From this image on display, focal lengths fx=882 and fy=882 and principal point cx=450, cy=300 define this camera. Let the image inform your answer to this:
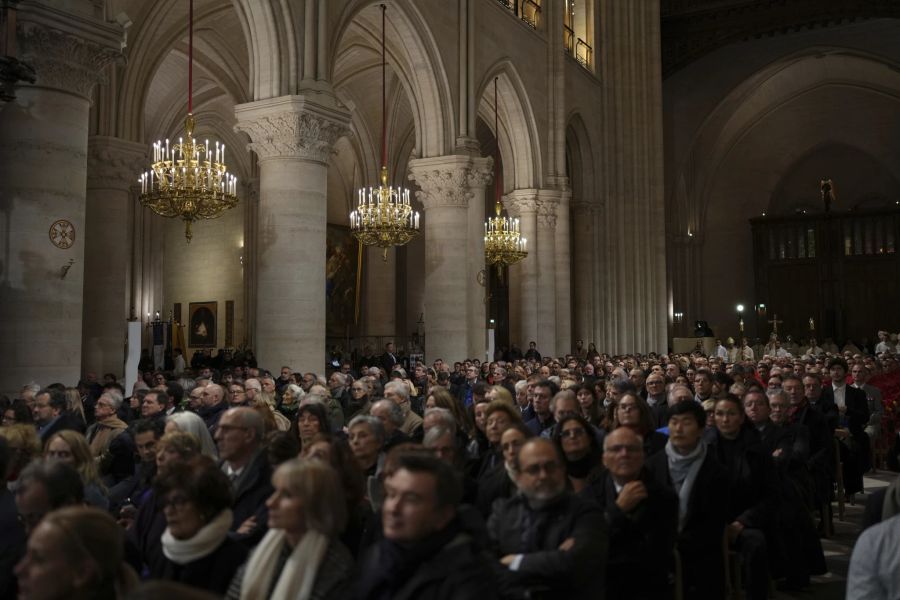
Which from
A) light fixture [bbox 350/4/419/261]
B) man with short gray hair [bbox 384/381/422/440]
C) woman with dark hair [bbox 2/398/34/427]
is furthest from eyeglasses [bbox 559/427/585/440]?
light fixture [bbox 350/4/419/261]

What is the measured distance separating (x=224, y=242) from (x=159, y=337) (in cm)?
977

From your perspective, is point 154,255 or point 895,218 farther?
point 895,218

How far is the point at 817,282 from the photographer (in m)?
36.4

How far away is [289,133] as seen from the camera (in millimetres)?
13148

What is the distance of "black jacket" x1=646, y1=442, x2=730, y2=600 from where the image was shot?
4.52m

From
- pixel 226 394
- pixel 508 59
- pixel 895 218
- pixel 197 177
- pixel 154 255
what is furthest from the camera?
pixel 895 218

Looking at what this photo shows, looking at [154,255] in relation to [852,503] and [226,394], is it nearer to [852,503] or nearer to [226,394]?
[226,394]

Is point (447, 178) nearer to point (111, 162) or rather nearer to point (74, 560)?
point (111, 162)

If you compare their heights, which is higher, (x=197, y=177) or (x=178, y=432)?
(x=197, y=177)

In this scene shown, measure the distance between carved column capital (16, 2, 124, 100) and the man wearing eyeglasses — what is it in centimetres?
793

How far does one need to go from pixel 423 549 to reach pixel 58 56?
27.8 feet

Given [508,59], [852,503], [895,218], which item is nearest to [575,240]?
[508,59]

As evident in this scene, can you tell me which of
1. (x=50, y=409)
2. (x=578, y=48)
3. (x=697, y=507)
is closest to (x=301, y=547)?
(x=697, y=507)

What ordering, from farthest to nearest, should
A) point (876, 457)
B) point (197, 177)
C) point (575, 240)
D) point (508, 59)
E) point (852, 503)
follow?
point (575, 240) → point (508, 59) → point (197, 177) → point (876, 457) → point (852, 503)
